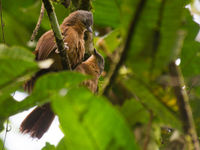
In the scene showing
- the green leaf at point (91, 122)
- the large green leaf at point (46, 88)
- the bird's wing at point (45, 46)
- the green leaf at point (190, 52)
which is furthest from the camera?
the bird's wing at point (45, 46)

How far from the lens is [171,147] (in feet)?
2.84

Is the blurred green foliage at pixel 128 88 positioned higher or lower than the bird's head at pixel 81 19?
higher

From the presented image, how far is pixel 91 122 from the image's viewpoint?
0.74m

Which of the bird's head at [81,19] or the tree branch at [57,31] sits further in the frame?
the bird's head at [81,19]

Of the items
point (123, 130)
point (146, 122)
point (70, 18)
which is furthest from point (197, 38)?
point (70, 18)

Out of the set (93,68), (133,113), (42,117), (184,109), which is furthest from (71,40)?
(184,109)

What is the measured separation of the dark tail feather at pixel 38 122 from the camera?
2.35 m

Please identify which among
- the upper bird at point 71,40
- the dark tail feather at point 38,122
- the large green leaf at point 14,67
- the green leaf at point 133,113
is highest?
the large green leaf at point 14,67

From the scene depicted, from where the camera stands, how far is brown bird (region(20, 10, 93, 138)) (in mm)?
2424

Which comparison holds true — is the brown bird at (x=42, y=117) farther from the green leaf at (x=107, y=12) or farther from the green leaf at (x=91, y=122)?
the green leaf at (x=91, y=122)

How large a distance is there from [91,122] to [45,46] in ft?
6.49

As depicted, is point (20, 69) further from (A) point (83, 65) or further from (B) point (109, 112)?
(A) point (83, 65)

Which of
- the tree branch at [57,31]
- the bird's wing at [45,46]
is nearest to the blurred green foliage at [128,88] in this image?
the tree branch at [57,31]

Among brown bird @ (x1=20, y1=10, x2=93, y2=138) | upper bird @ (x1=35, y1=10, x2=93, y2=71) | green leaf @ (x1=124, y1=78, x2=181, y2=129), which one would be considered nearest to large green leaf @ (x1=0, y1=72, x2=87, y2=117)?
green leaf @ (x1=124, y1=78, x2=181, y2=129)
